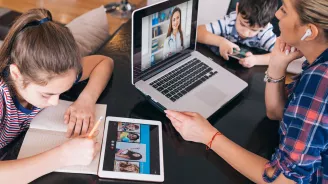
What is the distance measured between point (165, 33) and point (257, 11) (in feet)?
1.75

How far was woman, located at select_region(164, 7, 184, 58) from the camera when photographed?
123 centimetres

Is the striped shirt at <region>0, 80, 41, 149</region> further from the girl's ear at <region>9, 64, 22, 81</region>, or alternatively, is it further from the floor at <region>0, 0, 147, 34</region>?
the floor at <region>0, 0, 147, 34</region>

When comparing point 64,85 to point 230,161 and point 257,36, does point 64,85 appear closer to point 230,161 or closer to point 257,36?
point 230,161

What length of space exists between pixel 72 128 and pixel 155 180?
290 millimetres

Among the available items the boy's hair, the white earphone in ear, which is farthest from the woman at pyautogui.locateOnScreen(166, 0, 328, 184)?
the boy's hair

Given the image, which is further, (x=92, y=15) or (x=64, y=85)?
(x=92, y=15)

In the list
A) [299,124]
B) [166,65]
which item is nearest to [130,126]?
[166,65]

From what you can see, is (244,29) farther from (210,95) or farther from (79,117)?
(79,117)

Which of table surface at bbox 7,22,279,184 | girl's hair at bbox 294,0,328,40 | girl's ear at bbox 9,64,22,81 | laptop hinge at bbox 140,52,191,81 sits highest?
girl's hair at bbox 294,0,328,40

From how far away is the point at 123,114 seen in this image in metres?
1.12

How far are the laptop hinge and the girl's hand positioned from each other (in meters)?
0.37

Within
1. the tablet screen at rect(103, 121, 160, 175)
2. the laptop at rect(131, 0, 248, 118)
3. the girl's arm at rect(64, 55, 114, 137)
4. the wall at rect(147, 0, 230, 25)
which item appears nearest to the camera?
the tablet screen at rect(103, 121, 160, 175)

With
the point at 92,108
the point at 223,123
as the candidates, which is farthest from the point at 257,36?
the point at 92,108

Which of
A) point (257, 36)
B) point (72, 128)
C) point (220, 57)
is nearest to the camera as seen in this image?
point (72, 128)
